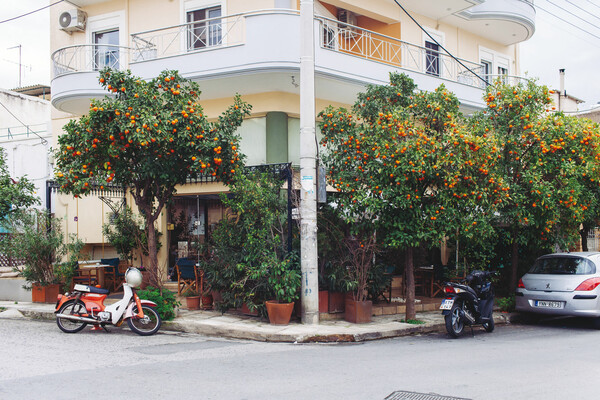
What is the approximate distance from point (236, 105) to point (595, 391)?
7452 mm

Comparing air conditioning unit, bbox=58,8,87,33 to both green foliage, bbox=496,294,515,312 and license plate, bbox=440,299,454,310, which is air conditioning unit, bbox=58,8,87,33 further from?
green foliage, bbox=496,294,515,312

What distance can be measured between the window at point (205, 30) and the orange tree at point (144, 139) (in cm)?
370

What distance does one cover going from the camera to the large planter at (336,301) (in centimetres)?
1038

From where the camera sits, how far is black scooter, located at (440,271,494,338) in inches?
355

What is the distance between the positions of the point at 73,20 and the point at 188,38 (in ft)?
12.7

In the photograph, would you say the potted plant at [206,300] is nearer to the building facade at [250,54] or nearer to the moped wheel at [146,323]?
the moped wheel at [146,323]

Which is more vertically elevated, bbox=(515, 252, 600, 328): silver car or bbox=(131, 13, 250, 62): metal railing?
bbox=(131, 13, 250, 62): metal railing

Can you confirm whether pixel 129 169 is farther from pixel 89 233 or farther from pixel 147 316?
pixel 89 233

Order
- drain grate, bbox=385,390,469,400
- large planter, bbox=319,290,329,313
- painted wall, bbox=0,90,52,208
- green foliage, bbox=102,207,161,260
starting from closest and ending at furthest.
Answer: drain grate, bbox=385,390,469,400
large planter, bbox=319,290,329,313
green foliage, bbox=102,207,161,260
painted wall, bbox=0,90,52,208

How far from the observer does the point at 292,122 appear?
501 inches

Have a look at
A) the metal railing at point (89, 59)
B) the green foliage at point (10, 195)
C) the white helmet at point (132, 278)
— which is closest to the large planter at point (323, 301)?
the white helmet at point (132, 278)

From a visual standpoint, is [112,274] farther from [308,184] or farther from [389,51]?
[389,51]

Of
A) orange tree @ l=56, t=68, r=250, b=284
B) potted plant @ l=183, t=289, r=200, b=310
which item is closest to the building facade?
orange tree @ l=56, t=68, r=250, b=284

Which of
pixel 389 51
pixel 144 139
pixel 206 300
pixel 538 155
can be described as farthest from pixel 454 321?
pixel 389 51
